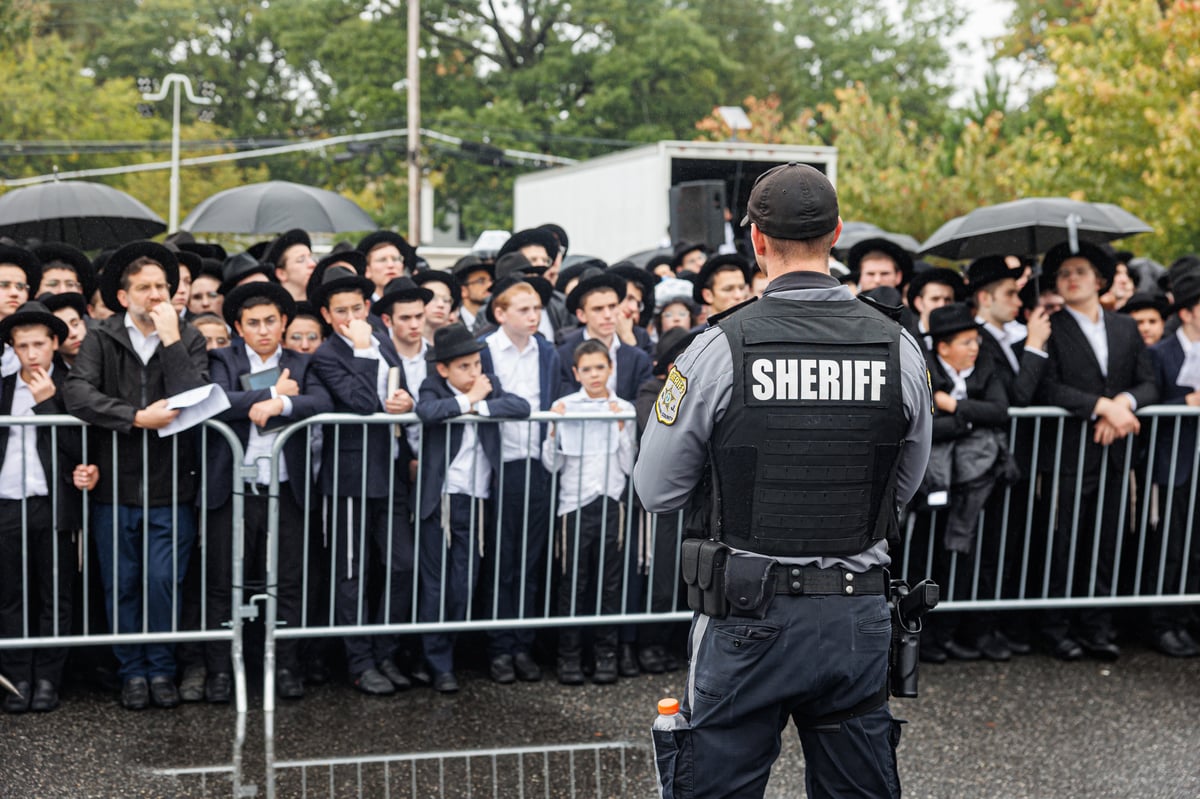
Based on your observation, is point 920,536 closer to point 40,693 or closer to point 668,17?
point 40,693

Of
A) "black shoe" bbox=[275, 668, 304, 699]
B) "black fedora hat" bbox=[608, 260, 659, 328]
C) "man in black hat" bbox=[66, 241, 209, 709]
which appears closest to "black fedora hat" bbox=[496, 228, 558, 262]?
"black fedora hat" bbox=[608, 260, 659, 328]

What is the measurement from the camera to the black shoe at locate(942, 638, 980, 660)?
22.3ft

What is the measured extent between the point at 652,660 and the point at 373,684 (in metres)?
1.38

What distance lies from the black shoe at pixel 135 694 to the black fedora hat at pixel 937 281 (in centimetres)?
449

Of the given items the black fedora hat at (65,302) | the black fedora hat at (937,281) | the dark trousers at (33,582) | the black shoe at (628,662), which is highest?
the black fedora hat at (937,281)

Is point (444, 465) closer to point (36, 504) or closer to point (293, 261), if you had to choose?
point (36, 504)

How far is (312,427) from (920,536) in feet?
10.3

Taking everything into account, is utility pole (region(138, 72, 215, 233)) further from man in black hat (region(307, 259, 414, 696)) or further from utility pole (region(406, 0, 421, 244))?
man in black hat (region(307, 259, 414, 696))

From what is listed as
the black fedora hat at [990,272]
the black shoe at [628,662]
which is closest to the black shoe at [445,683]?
the black shoe at [628,662]

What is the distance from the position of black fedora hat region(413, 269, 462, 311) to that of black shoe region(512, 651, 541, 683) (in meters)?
2.20

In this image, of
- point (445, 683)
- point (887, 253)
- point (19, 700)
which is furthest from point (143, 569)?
point (887, 253)

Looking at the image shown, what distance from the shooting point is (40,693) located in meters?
5.89

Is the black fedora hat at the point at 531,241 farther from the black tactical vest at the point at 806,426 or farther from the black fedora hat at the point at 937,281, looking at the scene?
the black tactical vest at the point at 806,426

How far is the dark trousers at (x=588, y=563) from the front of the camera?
21.4 feet
